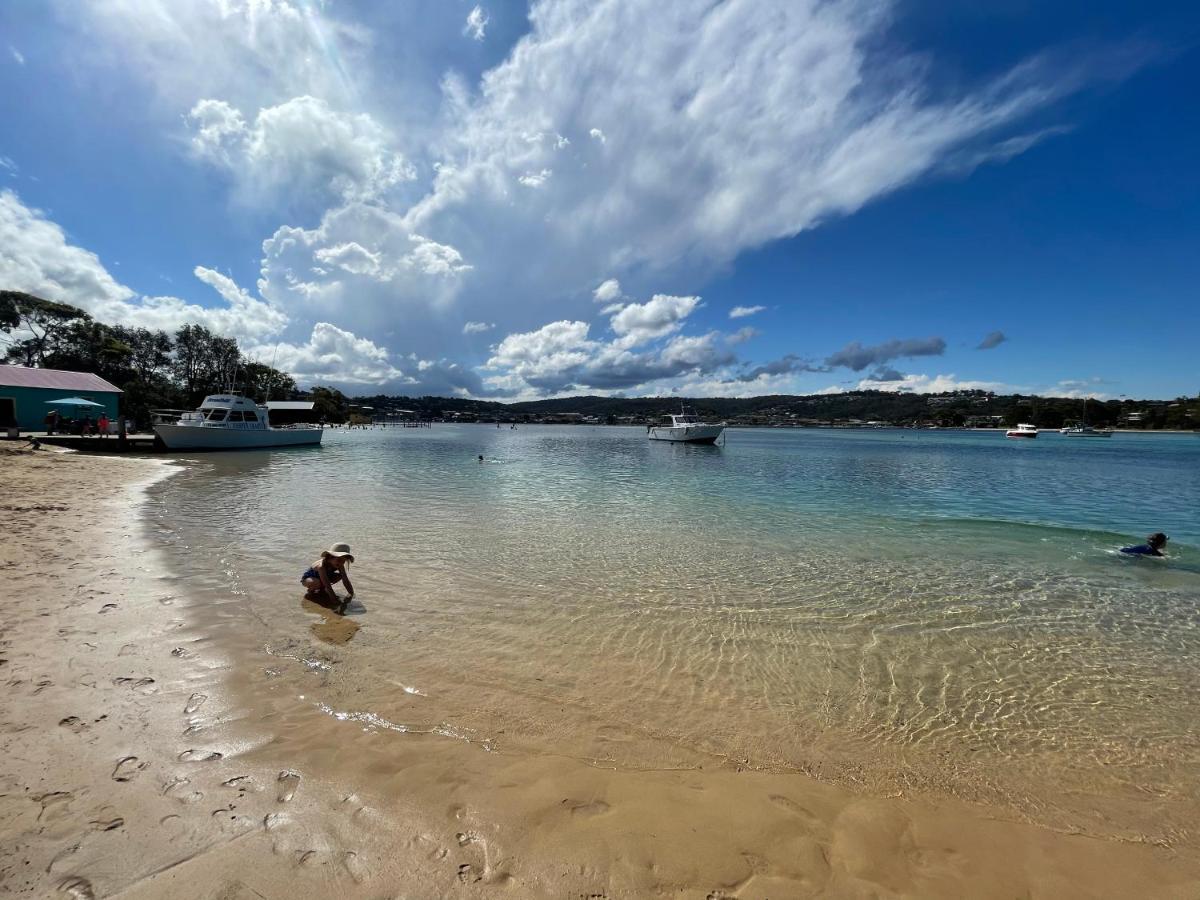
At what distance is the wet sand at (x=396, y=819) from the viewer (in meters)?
2.93

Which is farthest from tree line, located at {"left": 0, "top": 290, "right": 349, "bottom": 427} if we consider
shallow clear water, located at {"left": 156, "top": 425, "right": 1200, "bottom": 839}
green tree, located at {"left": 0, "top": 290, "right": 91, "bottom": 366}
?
shallow clear water, located at {"left": 156, "top": 425, "right": 1200, "bottom": 839}

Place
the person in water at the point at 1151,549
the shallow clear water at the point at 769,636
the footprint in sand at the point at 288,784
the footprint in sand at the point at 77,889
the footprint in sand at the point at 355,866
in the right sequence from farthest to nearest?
the person in water at the point at 1151,549
the shallow clear water at the point at 769,636
the footprint in sand at the point at 288,784
the footprint in sand at the point at 355,866
the footprint in sand at the point at 77,889

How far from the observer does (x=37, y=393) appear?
36.8 meters

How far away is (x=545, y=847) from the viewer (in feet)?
10.7

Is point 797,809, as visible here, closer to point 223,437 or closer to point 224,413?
point 223,437

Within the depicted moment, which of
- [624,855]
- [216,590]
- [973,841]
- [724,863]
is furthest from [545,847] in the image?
[216,590]

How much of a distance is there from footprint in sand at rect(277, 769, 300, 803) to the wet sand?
A: 0.05ft

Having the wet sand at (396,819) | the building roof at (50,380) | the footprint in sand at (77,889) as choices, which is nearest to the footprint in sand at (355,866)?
the wet sand at (396,819)

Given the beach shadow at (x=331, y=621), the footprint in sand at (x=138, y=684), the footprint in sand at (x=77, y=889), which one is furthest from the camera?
the beach shadow at (x=331, y=621)

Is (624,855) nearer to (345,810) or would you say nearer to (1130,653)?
(345,810)

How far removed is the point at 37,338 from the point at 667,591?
2989 inches

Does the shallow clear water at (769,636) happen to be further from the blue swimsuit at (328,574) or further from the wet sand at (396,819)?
the blue swimsuit at (328,574)

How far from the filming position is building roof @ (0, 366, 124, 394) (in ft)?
119

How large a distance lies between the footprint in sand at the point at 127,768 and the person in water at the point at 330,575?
373 centimetres
